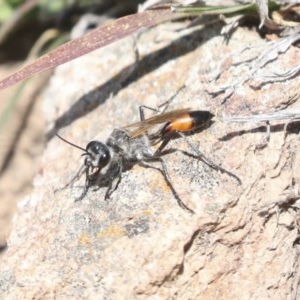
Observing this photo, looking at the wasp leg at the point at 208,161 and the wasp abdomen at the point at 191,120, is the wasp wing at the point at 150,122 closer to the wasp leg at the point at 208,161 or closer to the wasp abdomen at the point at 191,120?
the wasp abdomen at the point at 191,120

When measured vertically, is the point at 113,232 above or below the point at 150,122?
below

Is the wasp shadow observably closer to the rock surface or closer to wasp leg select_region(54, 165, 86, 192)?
the rock surface

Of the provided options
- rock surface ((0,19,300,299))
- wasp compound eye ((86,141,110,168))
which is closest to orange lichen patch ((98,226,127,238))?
rock surface ((0,19,300,299))

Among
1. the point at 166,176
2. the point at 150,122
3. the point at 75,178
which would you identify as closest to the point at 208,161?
the point at 166,176

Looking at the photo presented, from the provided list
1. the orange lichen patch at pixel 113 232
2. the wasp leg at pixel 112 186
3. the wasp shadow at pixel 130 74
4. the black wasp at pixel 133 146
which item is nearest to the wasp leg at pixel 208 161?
the black wasp at pixel 133 146

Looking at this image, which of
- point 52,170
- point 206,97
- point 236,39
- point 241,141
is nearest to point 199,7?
point 236,39

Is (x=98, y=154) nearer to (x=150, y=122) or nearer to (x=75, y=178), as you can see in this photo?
(x=75, y=178)

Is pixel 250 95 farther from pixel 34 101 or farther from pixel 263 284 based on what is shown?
pixel 34 101
